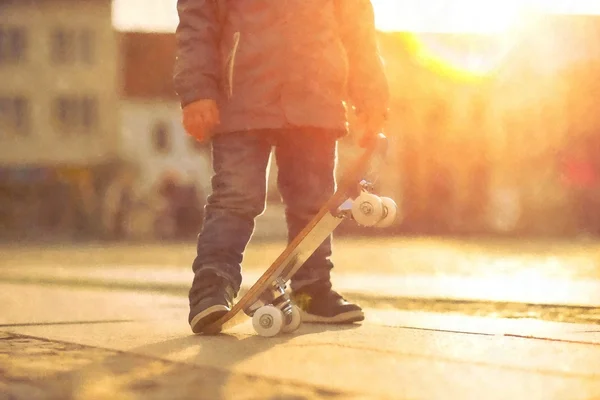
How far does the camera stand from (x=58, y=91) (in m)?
48.7

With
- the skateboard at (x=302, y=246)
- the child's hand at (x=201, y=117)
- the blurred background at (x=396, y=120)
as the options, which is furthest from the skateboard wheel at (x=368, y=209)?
the blurred background at (x=396, y=120)

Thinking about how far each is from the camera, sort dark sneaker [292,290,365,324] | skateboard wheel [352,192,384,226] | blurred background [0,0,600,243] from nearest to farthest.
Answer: skateboard wheel [352,192,384,226] → dark sneaker [292,290,365,324] → blurred background [0,0,600,243]

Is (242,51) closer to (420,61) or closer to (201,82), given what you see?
(201,82)

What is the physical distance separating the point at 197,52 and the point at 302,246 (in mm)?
844

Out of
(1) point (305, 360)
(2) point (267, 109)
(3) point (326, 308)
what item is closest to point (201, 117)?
(2) point (267, 109)

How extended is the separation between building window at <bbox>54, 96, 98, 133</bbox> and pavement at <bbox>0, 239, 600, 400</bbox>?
1684 inches

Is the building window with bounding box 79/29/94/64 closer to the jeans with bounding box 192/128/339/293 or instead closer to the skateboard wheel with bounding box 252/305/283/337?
the jeans with bounding box 192/128/339/293

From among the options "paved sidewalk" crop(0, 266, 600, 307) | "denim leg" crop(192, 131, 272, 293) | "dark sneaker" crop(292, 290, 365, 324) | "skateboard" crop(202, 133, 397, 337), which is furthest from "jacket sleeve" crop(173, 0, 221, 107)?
"paved sidewalk" crop(0, 266, 600, 307)

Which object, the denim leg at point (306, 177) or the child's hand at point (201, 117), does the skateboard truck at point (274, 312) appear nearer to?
the denim leg at point (306, 177)

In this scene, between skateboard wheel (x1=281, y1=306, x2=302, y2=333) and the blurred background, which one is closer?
skateboard wheel (x1=281, y1=306, x2=302, y2=333)

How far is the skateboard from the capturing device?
4352mm

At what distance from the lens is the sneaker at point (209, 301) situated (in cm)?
443

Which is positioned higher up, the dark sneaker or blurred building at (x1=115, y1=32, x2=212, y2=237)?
blurred building at (x1=115, y1=32, x2=212, y2=237)

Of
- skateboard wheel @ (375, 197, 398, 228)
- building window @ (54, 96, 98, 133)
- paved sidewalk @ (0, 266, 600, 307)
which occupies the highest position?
building window @ (54, 96, 98, 133)
